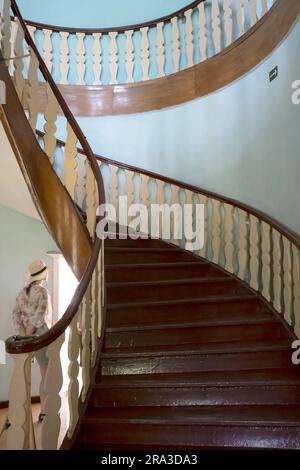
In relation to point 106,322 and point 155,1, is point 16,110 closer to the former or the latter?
point 106,322

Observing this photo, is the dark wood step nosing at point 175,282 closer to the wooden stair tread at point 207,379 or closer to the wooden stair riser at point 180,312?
the wooden stair riser at point 180,312

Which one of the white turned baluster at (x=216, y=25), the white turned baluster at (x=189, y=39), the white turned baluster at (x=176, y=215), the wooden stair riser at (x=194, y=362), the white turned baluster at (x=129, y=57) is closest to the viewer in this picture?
the wooden stair riser at (x=194, y=362)

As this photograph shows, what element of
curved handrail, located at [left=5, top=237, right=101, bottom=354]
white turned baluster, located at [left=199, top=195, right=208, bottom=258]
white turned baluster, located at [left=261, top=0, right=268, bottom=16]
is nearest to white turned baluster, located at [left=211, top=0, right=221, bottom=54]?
white turned baluster, located at [left=261, top=0, right=268, bottom=16]

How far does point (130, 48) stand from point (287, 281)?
331 centimetres

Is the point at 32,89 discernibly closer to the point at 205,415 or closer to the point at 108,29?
the point at 205,415

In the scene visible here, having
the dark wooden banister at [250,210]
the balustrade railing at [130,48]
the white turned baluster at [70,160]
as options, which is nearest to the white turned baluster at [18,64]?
the white turned baluster at [70,160]

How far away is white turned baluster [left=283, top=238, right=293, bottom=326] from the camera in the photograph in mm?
2553

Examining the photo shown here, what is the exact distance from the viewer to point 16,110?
252 centimetres

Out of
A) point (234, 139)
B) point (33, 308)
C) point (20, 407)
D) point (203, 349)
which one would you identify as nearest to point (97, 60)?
point (234, 139)

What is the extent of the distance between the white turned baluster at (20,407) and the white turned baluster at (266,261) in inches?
73.9

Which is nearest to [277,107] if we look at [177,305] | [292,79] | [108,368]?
[292,79]

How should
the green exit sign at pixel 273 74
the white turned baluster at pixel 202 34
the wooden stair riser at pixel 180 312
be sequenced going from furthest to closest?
the white turned baluster at pixel 202 34 → the green exit sign at pixel 273 74 → the wooden stair riser at pixel 180 312

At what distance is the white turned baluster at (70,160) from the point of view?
9.33ft

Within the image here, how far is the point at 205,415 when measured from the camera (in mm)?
2021
